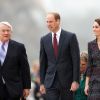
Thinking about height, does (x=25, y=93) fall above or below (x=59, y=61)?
below

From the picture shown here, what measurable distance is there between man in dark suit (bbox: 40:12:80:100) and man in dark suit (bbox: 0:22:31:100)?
1.46 feet

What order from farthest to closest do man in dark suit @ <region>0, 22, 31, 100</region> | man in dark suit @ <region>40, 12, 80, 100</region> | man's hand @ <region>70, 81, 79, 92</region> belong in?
man in dark suit @ <region>40, 12, 80, 100</region> < man's hand @ <region>70, 81, 79, 92</region> < man in dark suit @ <region>0, 22, 31, 100</region>

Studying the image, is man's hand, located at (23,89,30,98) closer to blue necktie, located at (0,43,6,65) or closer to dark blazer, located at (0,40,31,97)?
dark blazer, located at (0,40,31,97)

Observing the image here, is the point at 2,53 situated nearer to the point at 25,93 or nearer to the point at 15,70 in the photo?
the point at 15,70

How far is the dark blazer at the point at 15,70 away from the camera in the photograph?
1534 cm

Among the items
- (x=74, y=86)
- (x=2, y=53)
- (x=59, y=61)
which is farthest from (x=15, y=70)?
(x=74, y=86)

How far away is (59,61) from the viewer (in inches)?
618

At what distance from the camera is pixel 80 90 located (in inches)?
631

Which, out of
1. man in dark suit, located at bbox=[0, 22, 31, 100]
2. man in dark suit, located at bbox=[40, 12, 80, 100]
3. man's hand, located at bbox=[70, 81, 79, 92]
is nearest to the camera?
man in dark suit, located at bbox=[0, 22, 31, 100]

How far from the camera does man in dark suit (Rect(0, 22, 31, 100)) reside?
1533cm

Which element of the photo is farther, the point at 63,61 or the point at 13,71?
the point at 63,61

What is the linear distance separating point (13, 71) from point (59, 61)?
3.04 ft

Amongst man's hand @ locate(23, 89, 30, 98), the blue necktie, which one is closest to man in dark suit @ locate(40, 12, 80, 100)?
man's hand @ locate(23, 89, 30, 98)

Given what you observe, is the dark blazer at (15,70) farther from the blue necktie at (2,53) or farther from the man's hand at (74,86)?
the man's hand at (74,86)
